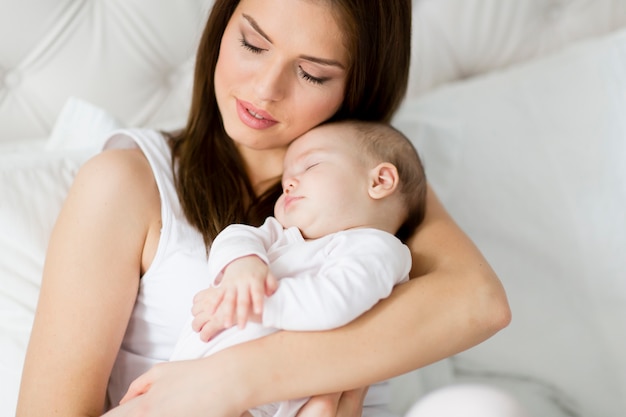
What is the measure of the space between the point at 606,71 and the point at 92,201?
139 centimetres

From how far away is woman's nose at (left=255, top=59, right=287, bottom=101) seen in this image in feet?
4.07

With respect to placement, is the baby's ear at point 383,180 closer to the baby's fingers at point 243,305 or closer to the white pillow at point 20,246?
the baby's fingers at point 243,305

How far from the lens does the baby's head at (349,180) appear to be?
120 cm

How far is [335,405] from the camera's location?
1.12 metres

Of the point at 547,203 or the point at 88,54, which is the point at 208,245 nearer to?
the point at 88,54

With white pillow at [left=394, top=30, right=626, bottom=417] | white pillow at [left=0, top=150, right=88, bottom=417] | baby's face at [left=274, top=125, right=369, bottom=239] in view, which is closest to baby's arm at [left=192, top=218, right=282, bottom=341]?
→ baby's face at [left=274, top=125, right=369, bottom=239]

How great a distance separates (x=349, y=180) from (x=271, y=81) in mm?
207

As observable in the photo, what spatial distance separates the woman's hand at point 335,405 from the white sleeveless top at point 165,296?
14 cm

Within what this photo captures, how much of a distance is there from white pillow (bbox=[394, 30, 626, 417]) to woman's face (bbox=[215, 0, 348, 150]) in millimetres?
621

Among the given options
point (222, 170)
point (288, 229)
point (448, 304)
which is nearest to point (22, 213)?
point (222, 170)

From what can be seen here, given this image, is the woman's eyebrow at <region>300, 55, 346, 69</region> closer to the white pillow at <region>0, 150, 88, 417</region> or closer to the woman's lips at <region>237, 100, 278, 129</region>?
the woman's lips at <region>237, 100, 278, 129</region>

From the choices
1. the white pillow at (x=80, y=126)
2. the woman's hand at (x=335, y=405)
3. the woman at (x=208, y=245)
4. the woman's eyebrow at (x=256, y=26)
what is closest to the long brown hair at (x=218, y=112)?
the woman at (x=208, y=245)

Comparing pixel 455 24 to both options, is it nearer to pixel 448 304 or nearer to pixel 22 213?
pixel 448 304

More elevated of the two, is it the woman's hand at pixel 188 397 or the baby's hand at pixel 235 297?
the baby's hand at pixel 235 297
